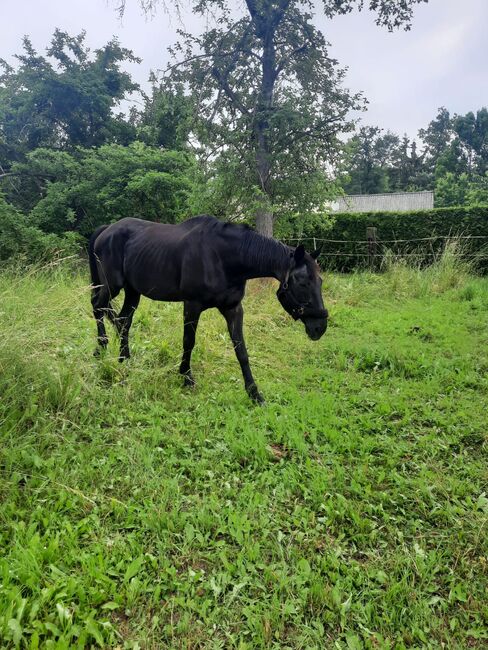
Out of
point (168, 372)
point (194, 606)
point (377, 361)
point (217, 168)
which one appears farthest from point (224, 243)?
point (217, 168)

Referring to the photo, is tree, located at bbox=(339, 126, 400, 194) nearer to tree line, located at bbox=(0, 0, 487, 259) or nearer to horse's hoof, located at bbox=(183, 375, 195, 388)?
tree line, located at bbox=(0, 0, 487, 259)

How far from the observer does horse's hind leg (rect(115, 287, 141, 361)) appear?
4.21 m

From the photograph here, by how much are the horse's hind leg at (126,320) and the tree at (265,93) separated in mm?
4673

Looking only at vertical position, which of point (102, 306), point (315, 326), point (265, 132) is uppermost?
point (265, 132)

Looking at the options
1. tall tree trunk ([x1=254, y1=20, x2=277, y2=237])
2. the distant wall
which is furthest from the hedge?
the distant wall

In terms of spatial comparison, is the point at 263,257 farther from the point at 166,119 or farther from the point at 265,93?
the point at 166,119

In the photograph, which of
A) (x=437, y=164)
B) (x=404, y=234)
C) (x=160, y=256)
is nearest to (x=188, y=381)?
(x=160, y=256)

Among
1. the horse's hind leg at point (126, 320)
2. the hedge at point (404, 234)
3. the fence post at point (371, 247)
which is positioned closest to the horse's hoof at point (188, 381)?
the horse's hind leg at point (126, 320)

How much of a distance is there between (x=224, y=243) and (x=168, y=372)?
138 cm

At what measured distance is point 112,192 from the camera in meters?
9.78

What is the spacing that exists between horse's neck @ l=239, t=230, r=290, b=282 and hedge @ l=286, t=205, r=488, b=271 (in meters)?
7.63

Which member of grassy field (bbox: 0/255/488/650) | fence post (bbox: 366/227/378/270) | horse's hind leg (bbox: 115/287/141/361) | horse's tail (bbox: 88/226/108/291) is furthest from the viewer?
fence post (bbox: 366/227/378/270)

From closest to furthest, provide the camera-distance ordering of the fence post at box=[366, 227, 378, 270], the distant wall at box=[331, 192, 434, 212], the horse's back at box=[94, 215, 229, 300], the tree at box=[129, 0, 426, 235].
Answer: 1. the horse's back at box=[94, 215, 229, 300]
2. the tree at box=[129, 0, 426, 235]
3. the fence post at box=[366, 227, 378, 270]
4. the distant wall at box=[331, 192, 434, 212]

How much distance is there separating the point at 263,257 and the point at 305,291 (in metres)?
0.50
